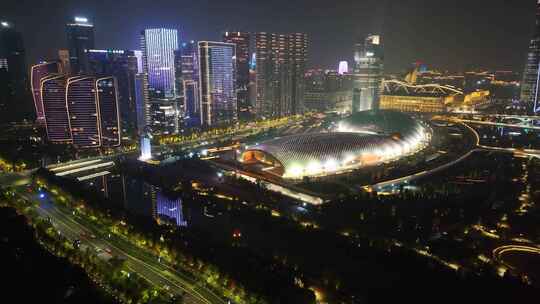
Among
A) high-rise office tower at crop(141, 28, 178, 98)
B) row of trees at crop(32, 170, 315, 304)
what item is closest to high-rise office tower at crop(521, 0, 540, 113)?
high-rise office tower at crop(141, 28, 178, 98)

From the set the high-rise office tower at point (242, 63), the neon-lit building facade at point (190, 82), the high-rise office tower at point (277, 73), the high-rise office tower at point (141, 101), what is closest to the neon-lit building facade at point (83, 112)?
the high-rise office tower at point (141, 101)

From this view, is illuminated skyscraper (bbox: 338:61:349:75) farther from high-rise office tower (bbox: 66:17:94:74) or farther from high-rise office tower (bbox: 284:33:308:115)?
high-rise office tower (bbox: 66:17:94:74)

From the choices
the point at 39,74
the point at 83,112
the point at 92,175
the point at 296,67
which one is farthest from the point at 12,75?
the point at 296,67

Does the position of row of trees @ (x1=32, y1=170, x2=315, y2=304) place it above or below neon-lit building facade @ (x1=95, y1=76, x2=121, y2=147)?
below

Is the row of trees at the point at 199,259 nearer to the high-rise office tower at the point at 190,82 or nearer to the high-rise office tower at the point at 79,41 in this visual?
the high-rise office tower at the point at 190,82

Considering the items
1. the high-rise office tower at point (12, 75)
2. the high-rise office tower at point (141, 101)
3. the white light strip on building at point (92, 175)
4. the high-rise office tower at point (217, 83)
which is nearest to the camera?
the white light strip on building at point (92, 175)

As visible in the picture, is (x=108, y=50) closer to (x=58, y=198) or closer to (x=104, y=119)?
(x=104, y=119)
